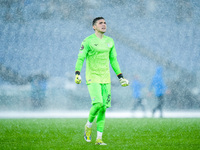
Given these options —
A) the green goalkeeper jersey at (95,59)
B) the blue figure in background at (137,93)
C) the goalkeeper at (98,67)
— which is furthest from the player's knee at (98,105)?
the blue figure in background at (137,93)

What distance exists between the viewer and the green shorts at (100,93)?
5.60 m

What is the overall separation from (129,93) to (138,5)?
13256 mm

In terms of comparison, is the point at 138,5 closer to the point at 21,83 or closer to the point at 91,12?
the point at 91,12

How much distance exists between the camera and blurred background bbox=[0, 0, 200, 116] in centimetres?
2480

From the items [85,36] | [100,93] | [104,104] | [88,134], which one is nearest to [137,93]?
[88,134]

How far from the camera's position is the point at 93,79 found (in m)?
5.71

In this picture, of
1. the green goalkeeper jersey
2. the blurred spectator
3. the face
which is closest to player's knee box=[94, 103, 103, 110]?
the green goalkeeper jersey

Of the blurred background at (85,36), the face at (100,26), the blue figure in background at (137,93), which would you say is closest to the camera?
the face at (100,26)

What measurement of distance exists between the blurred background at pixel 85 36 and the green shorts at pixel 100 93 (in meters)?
16.7

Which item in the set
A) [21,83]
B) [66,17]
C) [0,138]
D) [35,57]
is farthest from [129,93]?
[0,138]

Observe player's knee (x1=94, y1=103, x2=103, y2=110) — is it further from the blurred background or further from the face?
the blurred background

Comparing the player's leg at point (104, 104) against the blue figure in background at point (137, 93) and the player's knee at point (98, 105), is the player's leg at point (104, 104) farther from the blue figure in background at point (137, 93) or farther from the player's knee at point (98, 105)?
the blue figure in background at point (137, 93)

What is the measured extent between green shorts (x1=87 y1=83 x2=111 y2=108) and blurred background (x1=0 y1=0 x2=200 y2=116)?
659 inches

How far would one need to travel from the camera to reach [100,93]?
5.63m
